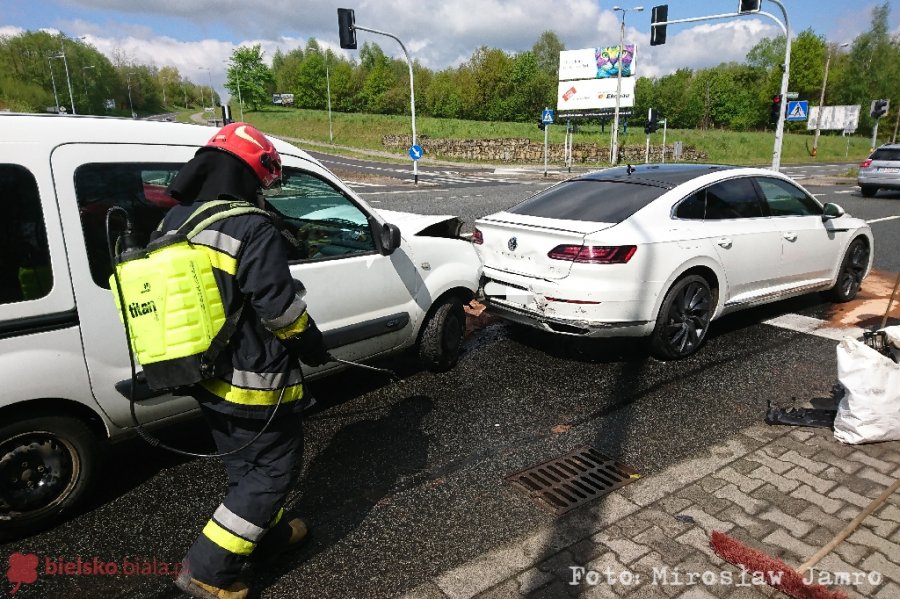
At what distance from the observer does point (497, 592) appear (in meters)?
2.48

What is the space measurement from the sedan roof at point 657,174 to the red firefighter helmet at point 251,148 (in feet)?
12.7

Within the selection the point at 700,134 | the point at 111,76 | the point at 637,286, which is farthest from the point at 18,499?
the point at 111,76

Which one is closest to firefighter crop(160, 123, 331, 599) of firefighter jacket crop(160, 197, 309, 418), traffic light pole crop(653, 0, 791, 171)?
firefighter jacket crop(160, 197, 309, 418)

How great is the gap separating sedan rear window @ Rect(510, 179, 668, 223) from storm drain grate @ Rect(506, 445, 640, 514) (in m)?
2.06

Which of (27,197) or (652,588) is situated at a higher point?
(27,197)

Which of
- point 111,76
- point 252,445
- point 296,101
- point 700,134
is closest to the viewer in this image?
point 252,445

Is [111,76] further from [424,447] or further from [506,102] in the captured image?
[424,447]

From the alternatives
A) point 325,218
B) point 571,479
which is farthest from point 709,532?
point 325,218

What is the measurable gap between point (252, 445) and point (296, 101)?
4539 inches

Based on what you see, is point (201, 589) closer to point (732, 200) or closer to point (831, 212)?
point (732, 200)

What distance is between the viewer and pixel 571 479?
336cm

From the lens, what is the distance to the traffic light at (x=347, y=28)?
2031 cm

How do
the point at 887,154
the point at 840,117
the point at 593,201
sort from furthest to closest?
the point at 840,117
the point at 887,154
the point at 593,201

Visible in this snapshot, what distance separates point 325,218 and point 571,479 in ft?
7.85
